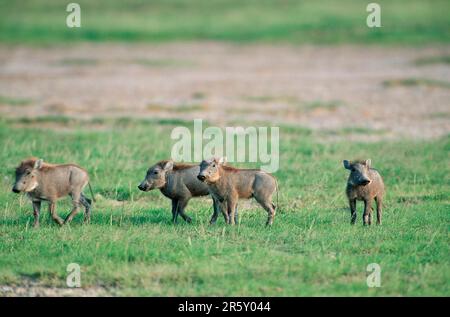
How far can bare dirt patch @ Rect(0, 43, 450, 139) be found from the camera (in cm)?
2117

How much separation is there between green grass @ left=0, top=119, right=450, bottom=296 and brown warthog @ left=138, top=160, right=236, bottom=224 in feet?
1.07

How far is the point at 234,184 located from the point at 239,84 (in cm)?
1553

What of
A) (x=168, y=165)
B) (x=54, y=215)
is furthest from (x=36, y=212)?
(x=168, y=165)

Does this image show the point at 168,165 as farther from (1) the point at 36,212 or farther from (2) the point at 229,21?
(2) the point at 229,21

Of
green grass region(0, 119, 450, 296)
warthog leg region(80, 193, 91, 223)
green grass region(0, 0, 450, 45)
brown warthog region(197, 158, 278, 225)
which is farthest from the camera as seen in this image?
green grass region(0, 0, 450, 45)

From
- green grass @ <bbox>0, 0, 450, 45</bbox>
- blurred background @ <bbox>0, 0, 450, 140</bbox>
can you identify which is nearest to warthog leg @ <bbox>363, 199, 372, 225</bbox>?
blurred background @ <bbox>0, 0, 450, 140</bbox>

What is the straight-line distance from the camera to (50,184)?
11672mm

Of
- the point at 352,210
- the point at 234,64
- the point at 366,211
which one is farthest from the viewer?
the point at 234,64

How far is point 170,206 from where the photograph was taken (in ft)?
42.8

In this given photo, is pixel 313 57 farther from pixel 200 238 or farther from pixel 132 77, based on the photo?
pixel 200 238

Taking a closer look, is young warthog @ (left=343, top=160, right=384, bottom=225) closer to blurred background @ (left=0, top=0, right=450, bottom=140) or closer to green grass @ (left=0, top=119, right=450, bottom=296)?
green grass @ (left=0, top=119, right=450, bottom=296)

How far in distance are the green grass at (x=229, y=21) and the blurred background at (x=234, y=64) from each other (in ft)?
0.20

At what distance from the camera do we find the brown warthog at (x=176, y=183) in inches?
475
